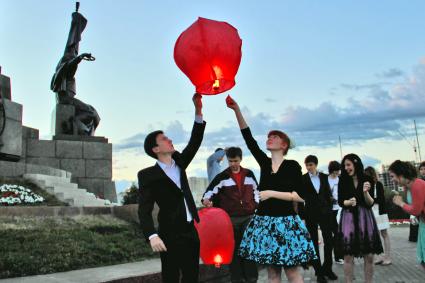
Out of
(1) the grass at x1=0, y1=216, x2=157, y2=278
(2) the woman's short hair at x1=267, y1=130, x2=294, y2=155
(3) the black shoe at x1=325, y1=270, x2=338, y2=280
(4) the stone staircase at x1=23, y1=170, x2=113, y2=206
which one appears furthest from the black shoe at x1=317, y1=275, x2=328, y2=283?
(4) the stone staircase at x1=23, y1=170, x2=113, y2=206

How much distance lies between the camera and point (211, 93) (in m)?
4.08

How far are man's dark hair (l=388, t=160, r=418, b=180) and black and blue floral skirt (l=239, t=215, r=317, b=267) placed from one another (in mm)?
1436

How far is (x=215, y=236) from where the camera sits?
193 inches

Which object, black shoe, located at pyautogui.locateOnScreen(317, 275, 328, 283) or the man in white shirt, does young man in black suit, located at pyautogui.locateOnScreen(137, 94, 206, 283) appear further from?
the man in white shirt

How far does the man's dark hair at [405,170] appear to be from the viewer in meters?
4.72

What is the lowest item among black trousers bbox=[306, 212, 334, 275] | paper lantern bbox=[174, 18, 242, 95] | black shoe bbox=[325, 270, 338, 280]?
black shoe bbox=[325, 270, 338, 280]

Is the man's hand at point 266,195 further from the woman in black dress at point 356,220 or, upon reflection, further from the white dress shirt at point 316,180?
the white dress shirt at point 316,180

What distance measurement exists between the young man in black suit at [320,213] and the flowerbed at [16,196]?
6.67 meters

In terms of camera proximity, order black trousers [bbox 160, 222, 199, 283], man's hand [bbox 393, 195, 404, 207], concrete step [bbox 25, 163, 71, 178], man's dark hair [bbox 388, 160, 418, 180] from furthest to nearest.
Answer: concrete step [bbox 25, 163, 71, 178] → man's dark hair [bbox 388, 160, 418, 180] → man's hand [bbox 393, 195, 404, 207] → black trousers [bbox 160, 222, 199, 283]

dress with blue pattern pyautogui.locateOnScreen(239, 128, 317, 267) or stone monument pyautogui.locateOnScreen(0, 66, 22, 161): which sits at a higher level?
stone monument pyautogui.locateOnScreen(0, 66, 22, 161)

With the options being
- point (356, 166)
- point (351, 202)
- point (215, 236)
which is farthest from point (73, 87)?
point (215, 236)

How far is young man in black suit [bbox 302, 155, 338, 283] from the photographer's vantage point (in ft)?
23.7

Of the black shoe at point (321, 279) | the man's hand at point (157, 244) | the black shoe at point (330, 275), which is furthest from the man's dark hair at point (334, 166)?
the man's hand at point (157, 244)

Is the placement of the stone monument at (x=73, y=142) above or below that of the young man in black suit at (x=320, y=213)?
above
